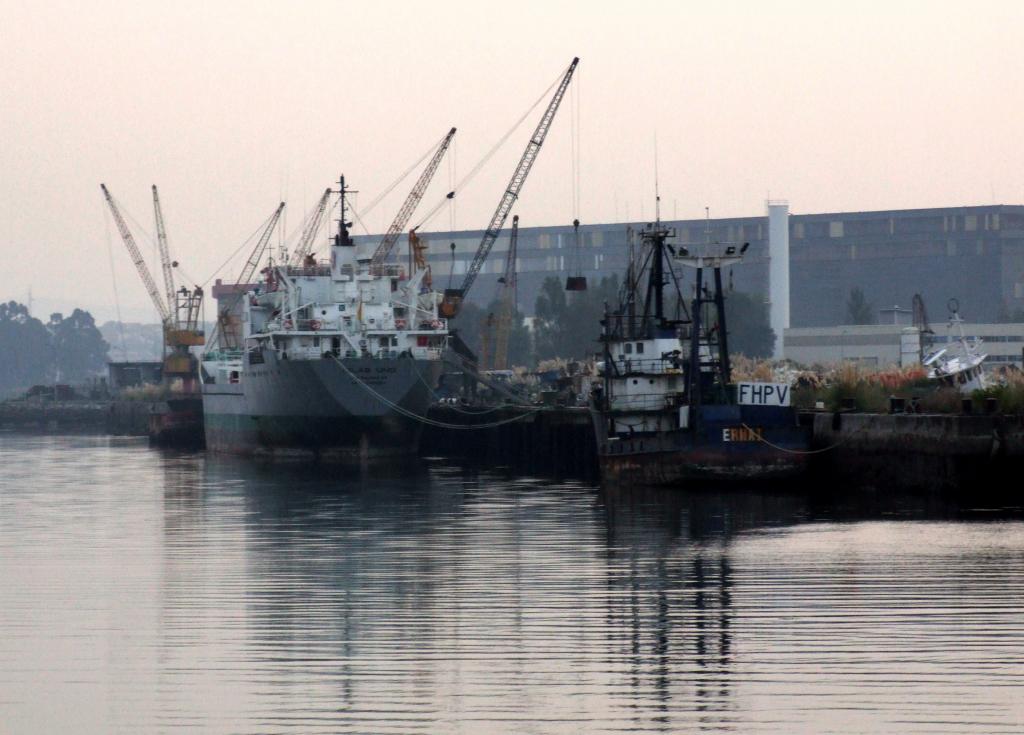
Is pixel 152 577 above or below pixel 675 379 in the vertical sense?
below

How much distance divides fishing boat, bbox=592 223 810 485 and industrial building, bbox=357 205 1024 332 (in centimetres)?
11291

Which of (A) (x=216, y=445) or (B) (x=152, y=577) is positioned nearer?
(B) (x=152, y=577)

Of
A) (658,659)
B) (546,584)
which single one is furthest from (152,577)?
(658,659)

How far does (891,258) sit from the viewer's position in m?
185

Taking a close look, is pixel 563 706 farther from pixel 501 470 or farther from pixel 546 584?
pixel 501 470

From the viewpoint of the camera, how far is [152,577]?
34.7m

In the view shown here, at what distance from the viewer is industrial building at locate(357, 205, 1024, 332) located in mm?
179250

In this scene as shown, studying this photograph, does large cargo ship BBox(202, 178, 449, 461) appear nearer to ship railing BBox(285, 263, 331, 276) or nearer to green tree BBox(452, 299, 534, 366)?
ship railing BBox(285, 263, 331, 276)

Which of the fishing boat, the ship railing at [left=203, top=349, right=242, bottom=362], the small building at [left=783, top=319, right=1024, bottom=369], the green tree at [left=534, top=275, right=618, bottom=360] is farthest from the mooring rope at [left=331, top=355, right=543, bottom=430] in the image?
the green tree at [left=534, top=275, right=618, bottom=360]

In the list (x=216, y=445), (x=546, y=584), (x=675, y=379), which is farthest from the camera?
(x=216, y=445)

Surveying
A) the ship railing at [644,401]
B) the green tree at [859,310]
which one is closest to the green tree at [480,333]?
the green tree at [859,310]

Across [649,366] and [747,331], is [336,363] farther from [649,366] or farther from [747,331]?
[747,331]

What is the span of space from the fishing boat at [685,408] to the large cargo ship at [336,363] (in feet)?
79.3

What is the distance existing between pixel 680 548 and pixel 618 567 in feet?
13.2
